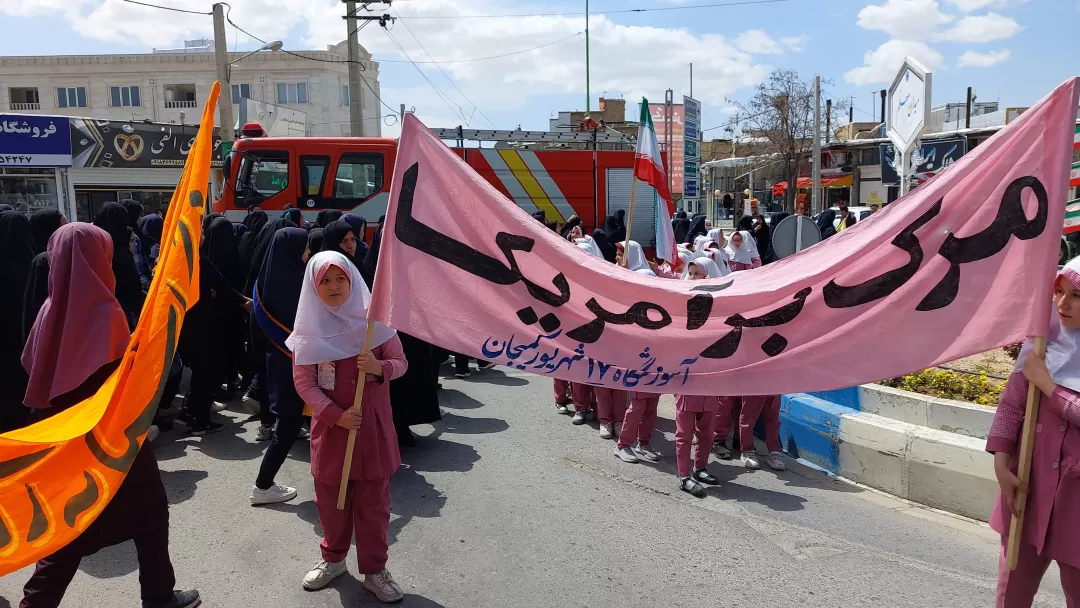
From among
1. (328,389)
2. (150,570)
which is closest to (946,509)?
(328,389)

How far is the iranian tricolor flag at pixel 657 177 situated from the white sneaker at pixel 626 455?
5.16 ft

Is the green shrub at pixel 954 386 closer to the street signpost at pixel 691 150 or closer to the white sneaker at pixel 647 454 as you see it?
the white sneaker at pixel 647 454

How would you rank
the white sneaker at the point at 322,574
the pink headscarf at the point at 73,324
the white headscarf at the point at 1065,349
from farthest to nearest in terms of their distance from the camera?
the white sneaker at the point at 322,574, the pink headscarf at the point at 73,324, the white headscarf at the point at 1065,349

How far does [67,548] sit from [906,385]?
19.1 feet

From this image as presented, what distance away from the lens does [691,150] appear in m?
23.3

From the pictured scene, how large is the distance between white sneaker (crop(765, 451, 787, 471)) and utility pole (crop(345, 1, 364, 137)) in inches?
731

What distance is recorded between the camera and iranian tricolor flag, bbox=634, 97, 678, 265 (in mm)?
6232

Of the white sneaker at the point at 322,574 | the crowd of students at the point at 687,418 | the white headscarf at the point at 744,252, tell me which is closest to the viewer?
the white sneaker at the point at 322,574

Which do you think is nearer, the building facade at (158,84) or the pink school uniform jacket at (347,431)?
the pink school uniform jacket at (347,431)

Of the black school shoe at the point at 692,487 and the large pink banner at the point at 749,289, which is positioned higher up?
the large pink banner at the point at 749,289

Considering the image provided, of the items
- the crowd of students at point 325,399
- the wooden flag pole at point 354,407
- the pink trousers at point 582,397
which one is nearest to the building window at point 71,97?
the crowd of students at point 325,399

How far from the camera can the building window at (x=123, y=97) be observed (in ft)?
172

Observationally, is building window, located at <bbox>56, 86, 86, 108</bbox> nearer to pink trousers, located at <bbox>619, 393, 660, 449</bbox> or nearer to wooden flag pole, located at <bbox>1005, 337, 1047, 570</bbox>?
pink trousers, located at <bbox>619, 393, 660, 449</bbox>

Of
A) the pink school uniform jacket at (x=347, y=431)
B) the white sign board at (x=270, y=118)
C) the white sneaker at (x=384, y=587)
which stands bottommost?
the white sneaker at (x=384, y=587)
